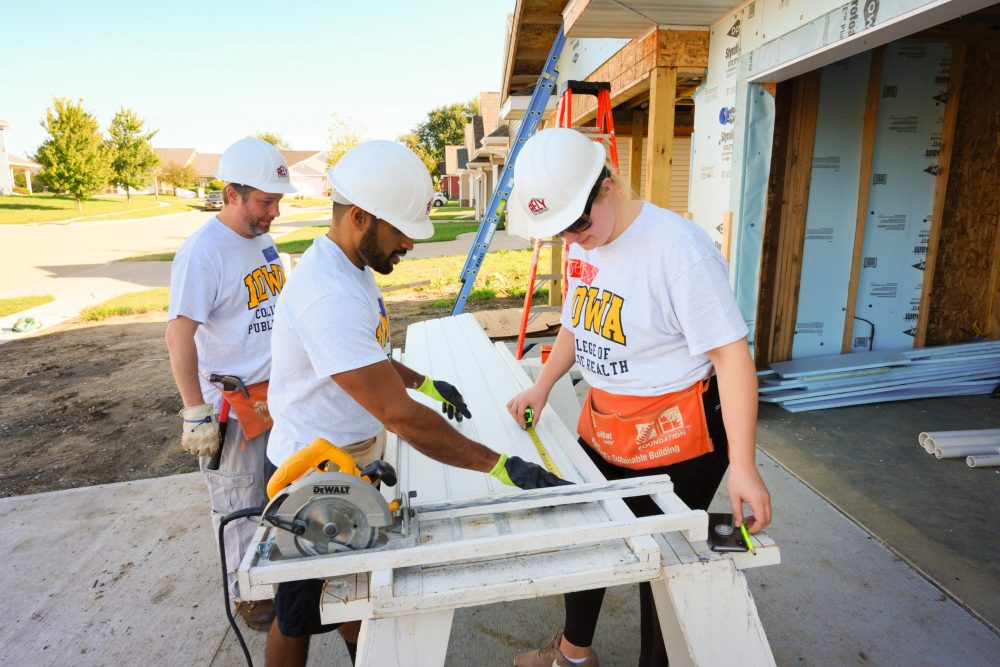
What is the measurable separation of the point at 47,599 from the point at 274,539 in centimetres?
222

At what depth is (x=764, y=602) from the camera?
2623 millimetres

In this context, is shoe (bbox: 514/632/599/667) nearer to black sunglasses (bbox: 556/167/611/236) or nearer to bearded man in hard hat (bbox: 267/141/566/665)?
bearded man in hard hat (bbox: 267/141/566/665)

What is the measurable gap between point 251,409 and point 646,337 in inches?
69.6

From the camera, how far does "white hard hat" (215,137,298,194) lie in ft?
8.64

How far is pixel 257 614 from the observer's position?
2.68m

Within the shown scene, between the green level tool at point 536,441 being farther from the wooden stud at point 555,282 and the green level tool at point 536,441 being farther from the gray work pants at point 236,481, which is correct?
the wooden stud at point 555,282

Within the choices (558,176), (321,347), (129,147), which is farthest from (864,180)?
(129,147)

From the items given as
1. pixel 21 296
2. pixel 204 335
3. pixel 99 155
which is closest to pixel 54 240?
pixel 21 296

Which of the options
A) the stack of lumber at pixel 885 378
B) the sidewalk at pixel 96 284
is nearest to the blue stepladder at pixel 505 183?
the stack of lumber at pixel 885 378

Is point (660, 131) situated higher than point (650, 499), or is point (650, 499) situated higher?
point (660, 131)

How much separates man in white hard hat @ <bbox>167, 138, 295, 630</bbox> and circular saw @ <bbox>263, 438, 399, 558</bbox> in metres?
1.37

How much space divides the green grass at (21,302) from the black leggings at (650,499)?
10933 millimetres

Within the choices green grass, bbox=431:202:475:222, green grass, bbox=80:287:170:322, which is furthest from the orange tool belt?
green grass, bbox=431:202:475:222

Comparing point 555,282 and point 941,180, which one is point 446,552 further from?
point 555,282
